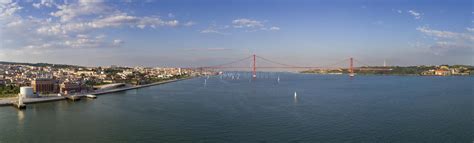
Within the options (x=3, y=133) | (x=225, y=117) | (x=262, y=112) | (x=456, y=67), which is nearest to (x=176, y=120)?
(x=225, y=117)

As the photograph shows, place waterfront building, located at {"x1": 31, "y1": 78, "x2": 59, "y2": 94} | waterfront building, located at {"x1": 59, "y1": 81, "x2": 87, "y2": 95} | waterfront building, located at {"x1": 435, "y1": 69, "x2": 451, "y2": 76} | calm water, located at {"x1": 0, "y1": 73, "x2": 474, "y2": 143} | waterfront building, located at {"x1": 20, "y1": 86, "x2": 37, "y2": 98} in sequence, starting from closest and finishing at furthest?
A: calm water, located at {"x1": 0, "y1": 73, "x2": 474, "y2": 143} < waterfront building, located at {"x1": 20, "y1": 86, "x2": 37, "y2": 98} < waterfront building, located at {"x1": 31, "y1": 78, "x2": 59, "y2": 94} < waterfront building, located at {"x1": 59, "y1": 81, "x2": 87, "y2": 95} < waterfront building, located at {"x1": 435, "y1": 69, "x2": 451, "y2": 76}

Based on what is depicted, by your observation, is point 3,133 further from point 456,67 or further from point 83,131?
point 456,67

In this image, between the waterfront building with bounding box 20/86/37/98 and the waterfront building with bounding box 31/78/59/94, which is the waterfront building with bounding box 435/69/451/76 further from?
the waterfront building with bounding box 20/86/37/98

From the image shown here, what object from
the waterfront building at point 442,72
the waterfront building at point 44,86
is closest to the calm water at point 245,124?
the waterfront building at point 44,86

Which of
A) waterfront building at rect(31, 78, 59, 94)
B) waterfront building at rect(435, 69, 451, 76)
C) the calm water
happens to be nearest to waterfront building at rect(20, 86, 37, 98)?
waterfront building at rect(31, 78, 59, 94)

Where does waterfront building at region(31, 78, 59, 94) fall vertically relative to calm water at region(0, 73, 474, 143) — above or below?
above

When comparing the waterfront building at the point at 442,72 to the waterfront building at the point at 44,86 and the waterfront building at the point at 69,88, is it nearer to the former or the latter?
the waterfront building at the point at 69,88

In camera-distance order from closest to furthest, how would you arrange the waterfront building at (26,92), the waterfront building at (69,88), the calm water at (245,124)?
the calm water at (245,124) → the waterfront building at (26,92) → the waterfront building at (69,88)

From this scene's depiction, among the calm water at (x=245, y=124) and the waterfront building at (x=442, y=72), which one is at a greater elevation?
the waterfront building at (x=442, y=72)

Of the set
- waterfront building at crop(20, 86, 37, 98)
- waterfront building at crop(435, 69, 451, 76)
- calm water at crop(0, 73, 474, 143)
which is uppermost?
waterfront building at crop(435, 69, 451, 76)

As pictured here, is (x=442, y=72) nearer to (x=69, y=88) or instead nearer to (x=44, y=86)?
(x=69, y=88)

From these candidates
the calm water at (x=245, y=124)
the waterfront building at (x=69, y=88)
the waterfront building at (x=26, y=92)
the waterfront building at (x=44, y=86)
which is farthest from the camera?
the waterfront building at (x=69, y=88)
